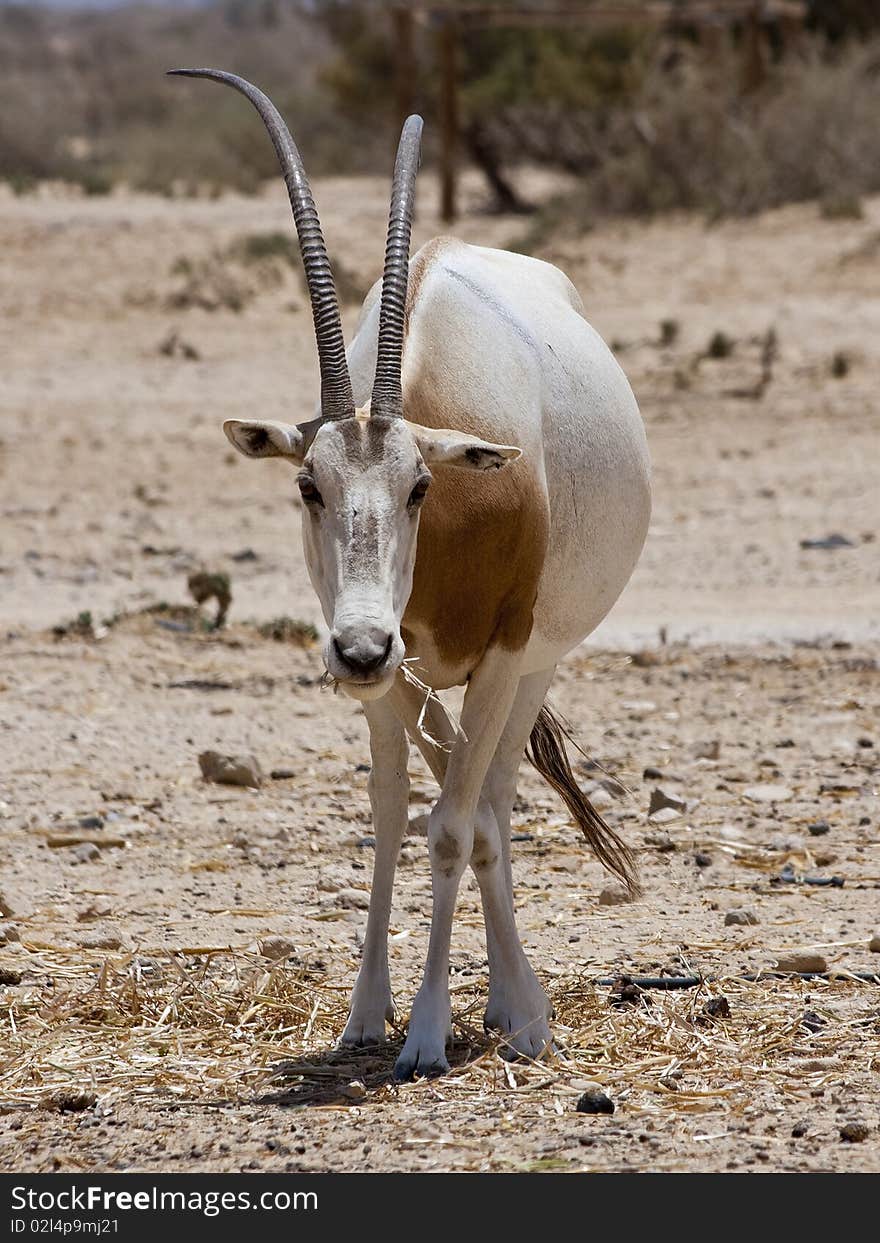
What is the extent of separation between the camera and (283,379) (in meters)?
15.7

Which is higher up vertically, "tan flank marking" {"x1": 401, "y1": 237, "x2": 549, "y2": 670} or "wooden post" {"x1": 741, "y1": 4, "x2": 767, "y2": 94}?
"wooden post" {"x1": 741, "y1": 4, "x2": 767, "y2": 94}

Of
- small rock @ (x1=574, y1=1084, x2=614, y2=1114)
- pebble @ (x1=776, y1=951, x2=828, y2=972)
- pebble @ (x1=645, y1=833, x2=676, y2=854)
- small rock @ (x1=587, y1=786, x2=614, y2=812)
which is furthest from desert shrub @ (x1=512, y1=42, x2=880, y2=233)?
small rock @ (x1=574, y1=1084, x2=614, y2=1114)

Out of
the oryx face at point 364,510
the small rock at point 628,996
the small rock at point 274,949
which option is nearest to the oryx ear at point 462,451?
the oryx face at point 364,510

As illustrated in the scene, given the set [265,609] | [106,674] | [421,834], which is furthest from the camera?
[265,609]

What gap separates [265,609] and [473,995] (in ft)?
16.2

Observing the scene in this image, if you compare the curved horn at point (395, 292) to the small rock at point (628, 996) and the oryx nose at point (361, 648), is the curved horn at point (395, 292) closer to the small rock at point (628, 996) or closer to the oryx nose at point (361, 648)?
the oryx nose at point (361, 648)

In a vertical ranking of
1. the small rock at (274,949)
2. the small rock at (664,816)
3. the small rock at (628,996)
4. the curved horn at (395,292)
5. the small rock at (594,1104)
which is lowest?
the small rock at (274,949)

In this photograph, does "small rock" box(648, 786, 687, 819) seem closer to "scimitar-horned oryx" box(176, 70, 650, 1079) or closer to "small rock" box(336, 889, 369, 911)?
"small rock" box(336, 889, 369, 911)

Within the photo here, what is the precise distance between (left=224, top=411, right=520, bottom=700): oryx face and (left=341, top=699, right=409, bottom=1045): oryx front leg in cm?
70

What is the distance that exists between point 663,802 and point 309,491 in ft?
9.72

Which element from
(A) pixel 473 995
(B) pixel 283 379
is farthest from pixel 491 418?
(B) pixel 283 379

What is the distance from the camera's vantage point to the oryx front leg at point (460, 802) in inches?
181

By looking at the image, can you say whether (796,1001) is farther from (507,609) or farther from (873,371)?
(873,371)

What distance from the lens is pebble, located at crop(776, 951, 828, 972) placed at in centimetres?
517
